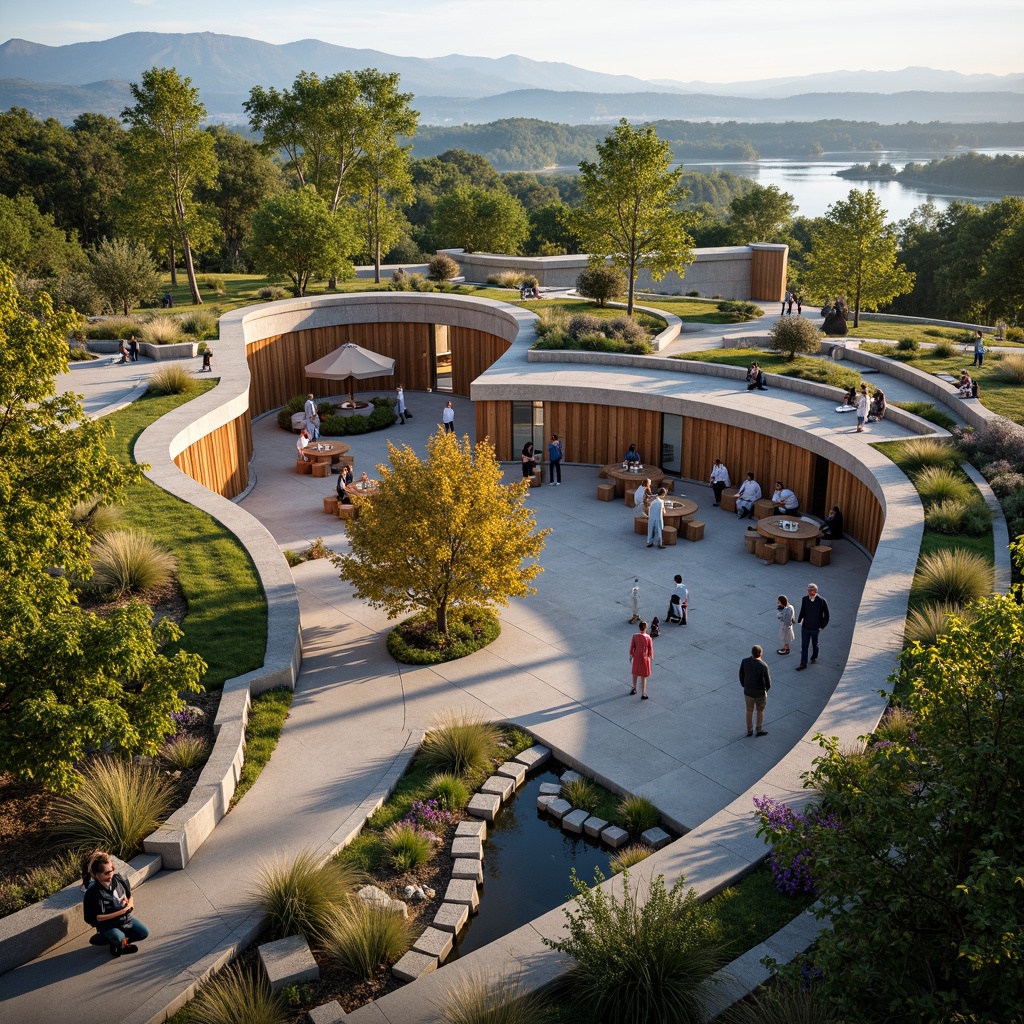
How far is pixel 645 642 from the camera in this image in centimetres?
1348

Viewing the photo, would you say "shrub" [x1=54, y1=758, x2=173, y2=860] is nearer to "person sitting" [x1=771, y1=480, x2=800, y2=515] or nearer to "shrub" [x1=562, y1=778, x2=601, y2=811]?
"shrub" [x1=562, y1=778, x2=601, y2=811]

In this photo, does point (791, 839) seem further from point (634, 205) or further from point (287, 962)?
point (634, 205)

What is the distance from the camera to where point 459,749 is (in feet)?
39.6

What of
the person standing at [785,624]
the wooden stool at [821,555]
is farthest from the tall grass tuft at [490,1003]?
the wooden stool at [821,555]

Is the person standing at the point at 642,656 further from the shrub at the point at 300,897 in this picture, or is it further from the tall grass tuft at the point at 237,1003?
the tall grass tuft at the point at 237,1003

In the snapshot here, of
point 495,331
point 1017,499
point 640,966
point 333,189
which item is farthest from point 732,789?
point 333,189

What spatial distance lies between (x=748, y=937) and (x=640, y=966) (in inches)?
53.6

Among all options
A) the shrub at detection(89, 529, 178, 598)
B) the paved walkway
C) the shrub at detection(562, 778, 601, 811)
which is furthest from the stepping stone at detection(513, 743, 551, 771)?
the shrub at detection(89, 529, 178, 598)

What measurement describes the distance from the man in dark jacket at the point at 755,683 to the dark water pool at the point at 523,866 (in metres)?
3.09

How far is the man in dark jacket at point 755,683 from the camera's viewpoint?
486 inches

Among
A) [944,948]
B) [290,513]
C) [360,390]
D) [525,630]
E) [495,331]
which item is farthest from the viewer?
[360,390]

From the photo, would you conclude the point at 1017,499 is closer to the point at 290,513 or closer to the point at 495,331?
the point at 290,513

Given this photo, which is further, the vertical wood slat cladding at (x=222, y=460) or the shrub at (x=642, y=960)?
the vertical wood slat cladding at (x=222, y=460)

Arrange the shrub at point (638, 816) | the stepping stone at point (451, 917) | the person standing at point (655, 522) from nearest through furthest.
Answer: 1. the stepping stone at point (451, 917)
2. the shrub at point (638, 816)
3. the person standing at point (655, 522)
